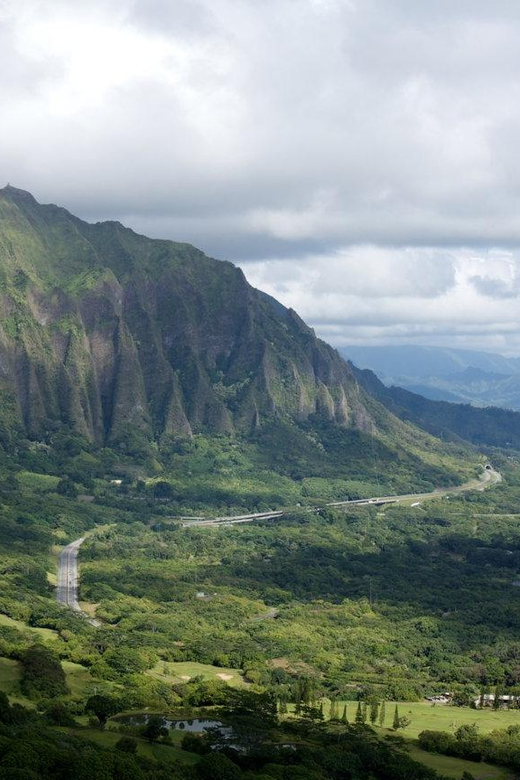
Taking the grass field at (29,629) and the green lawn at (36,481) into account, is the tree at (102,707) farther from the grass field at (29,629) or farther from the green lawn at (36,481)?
the green lawn at (36,481)

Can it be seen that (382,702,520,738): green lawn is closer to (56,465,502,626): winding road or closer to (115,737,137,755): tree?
(115,737,137,755): tree

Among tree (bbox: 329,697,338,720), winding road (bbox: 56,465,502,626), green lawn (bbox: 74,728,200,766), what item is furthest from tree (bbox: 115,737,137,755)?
winding road (bbox: 56,465,502,626)

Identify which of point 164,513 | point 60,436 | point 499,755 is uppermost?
point 60,436

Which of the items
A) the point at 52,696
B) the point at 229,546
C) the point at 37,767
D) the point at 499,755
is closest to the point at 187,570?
the point at 229,546

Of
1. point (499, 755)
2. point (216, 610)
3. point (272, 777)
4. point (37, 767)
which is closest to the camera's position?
point (37, 767)

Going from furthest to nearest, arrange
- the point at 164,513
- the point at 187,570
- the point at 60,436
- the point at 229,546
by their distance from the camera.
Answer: the point at 60,436
the point at 164,513
the point at 229,546
the point at 187,570

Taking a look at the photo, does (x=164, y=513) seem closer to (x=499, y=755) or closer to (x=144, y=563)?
(x=144, y=563)

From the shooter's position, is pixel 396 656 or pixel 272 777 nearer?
pixel 272 777
